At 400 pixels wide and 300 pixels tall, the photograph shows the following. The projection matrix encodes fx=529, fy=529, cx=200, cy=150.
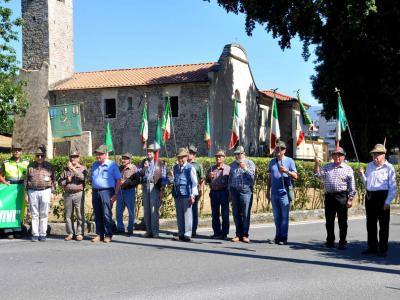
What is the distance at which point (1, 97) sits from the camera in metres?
29.2

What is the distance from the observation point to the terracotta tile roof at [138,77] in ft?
115

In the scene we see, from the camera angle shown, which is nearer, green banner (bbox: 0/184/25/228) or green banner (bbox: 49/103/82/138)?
green banner (bbox: 0/184/25/228)

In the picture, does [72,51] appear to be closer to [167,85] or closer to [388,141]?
[167,85]

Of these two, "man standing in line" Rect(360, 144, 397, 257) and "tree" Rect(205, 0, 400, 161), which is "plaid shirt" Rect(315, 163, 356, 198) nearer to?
"man standing in line" Rect(360, 144, 397, 257)

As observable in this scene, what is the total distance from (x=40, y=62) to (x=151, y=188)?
1164 inches

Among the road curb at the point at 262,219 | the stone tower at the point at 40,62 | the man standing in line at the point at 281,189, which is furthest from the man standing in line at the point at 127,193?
the stone tower at the point at 40,62

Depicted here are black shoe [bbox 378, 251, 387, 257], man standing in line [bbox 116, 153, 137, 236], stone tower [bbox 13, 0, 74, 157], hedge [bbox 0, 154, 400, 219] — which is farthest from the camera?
stone tower [bbox 13, 0, 74, 157]

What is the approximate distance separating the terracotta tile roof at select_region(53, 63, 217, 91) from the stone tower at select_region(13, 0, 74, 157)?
124cm

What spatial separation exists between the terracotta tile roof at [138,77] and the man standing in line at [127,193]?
74.7 ft

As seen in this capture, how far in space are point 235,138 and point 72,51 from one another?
89.0 ft

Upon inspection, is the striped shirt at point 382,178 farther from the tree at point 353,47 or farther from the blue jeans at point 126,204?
the tree at point 353,47

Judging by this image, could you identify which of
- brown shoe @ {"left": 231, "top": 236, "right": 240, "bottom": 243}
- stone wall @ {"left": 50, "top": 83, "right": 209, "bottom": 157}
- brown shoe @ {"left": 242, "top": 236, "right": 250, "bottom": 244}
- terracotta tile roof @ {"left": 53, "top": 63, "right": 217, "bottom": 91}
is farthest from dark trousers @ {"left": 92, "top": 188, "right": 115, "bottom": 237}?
terracotta tile roof @ {"left": 53, "top": 63, "right": 217, "bottom": 91}

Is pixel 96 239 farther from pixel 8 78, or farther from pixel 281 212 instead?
A: pixel 8 78

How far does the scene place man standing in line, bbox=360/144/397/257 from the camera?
29.5 ft
